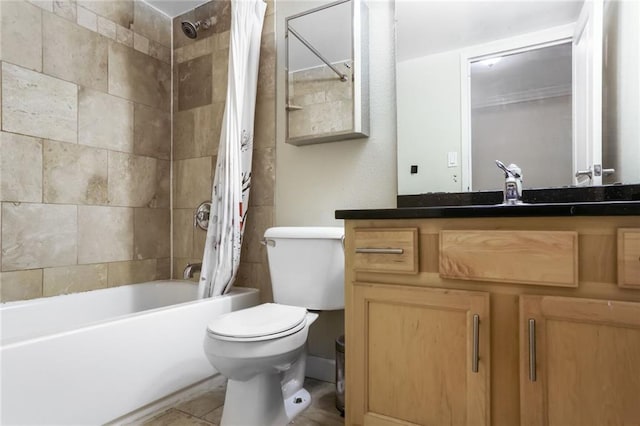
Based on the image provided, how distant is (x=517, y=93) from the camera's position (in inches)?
58.8

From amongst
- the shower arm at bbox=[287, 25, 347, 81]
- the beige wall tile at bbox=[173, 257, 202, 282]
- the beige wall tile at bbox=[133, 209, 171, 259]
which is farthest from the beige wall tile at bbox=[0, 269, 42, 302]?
the shower arm at bbox=[287, 25, 347, 81]

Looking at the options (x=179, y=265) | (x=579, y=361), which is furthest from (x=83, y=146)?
(x=579, y=361)

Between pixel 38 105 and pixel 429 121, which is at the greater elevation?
pixel 38 105

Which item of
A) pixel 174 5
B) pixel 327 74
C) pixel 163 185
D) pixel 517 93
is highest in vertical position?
pixel 174 5

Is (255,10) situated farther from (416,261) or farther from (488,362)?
(488,362)

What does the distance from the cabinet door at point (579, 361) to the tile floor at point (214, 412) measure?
2.86 feet

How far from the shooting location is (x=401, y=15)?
1.73m

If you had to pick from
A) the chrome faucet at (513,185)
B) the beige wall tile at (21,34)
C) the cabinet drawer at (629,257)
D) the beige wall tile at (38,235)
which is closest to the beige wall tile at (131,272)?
the beige wall tile at (38,235)

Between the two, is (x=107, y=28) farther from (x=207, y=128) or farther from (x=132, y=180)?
(x=132, y=180)

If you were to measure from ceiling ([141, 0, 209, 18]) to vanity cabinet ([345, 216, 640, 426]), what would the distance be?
84.7 inches

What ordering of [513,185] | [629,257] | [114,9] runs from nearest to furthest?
1. [629,257]
2. [513,185]
3. [114,9]

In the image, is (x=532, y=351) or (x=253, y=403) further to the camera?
(x=253, y=403)

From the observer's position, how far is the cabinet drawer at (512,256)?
35.8 inches

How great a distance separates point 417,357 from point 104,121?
7.09 feet
